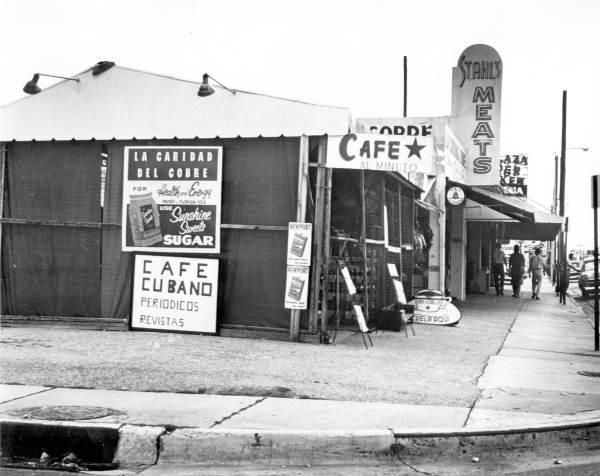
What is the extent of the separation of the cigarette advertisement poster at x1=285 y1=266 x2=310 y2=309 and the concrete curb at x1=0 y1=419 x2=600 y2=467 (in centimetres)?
496

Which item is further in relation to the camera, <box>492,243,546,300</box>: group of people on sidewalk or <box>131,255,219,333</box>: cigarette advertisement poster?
<box>492,243,546,300</box>: group of people on sidewalk

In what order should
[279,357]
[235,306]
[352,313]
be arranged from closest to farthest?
[279,357], [235,306], [352,313]

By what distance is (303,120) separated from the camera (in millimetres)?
16859

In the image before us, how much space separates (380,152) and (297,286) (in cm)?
231

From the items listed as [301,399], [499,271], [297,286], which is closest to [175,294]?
[297,286]

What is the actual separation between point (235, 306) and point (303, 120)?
22.0 feet

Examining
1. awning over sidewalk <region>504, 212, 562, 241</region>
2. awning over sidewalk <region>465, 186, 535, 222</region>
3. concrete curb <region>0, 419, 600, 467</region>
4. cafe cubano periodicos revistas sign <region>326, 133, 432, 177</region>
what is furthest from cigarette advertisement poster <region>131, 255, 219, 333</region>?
awning over sidewalk <region>504, 212, 562, 241</region>

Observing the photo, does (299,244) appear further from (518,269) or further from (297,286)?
(518,269)

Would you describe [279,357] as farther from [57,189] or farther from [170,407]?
[57,189]

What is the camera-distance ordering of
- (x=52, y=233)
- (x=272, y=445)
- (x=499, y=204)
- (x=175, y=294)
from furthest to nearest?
(x=499, y=204) < (x=52, y=233) < (x=175, y=294) < (x=272, y=445)

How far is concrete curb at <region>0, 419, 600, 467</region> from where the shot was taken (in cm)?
574

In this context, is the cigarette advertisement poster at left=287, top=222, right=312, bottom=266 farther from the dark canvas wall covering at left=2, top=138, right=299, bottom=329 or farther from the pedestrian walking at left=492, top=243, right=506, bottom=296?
the pedestrian walking at left=492, top=243, right=506, bottom=296

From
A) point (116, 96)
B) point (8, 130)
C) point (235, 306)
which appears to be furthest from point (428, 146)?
point (8, 130)

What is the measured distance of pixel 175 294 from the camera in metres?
11.5
